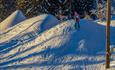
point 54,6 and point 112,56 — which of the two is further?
point 54,6

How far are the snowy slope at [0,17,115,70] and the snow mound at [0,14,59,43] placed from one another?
129 inches

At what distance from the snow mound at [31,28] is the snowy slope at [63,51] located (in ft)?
10.8

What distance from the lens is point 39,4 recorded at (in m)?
55.4

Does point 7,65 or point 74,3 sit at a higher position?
point 74,3

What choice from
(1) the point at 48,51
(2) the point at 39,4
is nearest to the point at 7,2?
(2) the point at 39,4

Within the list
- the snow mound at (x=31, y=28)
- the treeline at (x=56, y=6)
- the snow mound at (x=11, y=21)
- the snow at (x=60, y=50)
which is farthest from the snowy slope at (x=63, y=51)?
the treeline at (x=56, y=6)

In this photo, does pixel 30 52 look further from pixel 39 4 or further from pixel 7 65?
pixel 39 4

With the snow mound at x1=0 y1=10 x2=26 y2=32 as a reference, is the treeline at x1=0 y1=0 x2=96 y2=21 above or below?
above

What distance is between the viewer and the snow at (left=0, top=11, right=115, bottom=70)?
26328mm

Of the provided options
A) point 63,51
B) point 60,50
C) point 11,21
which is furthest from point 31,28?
point 11,21

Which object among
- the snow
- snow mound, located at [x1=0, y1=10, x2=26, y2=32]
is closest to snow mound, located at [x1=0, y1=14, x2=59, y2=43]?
the snow

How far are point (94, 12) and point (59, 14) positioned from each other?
6551 millimetres

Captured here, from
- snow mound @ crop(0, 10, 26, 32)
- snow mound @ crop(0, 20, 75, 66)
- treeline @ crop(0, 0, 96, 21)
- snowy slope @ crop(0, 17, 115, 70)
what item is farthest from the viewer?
treeline @ crop(0, 0, 96, 21)

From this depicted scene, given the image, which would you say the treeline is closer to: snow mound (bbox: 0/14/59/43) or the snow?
snow mound (bbox: 0/14/59/43)
